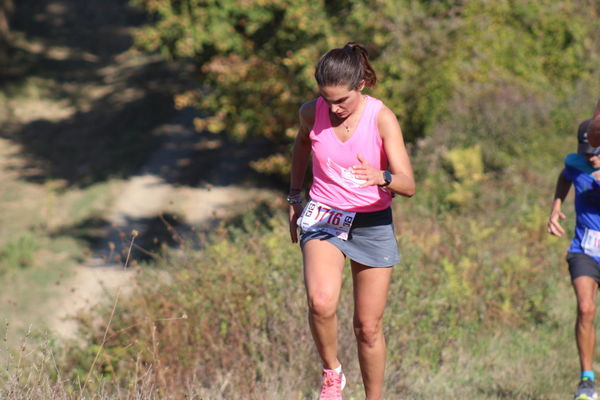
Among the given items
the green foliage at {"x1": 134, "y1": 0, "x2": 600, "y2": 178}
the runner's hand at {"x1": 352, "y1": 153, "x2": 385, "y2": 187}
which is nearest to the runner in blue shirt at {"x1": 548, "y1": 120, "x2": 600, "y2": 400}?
the runner's hand at {"x1": 352, "y1": 153, "x2": 385, "y2": 187}

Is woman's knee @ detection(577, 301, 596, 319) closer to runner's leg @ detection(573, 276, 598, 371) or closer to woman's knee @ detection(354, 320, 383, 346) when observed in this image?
runner's leg @ detection(573, 276, 598, 371)

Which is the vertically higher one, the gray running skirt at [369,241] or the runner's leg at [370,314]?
the gray running skirt at [369,241]

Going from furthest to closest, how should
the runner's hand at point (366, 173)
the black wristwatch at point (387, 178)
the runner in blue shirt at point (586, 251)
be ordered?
the runner in blue shirt at point (586, 251) < the black wristwatch at point (387, 178) < the runner's hand at point (366, 173)

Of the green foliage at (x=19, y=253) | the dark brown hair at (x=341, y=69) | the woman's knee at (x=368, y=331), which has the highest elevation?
the dark brown hair at (x=341, y=69)

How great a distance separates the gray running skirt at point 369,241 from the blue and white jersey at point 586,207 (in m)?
1.77

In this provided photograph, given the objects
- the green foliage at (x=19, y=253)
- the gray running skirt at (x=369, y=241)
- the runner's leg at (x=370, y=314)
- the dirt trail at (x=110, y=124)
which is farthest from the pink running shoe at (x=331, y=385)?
the green foliage at (x=19, y=253)

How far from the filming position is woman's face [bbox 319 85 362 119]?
161 inches

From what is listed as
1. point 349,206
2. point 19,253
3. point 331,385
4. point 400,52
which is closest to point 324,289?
point 349,206

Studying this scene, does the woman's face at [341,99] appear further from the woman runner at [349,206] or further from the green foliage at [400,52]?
the green foliage at [400,52]

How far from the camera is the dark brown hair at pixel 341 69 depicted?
4.08 m

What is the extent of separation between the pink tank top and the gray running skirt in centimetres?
8

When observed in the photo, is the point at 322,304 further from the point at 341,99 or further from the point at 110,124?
the point at 110,124

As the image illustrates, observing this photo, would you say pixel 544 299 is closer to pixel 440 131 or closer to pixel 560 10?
pixel 440 131

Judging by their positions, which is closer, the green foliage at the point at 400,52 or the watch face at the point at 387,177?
the watch face at the point at 387,177
